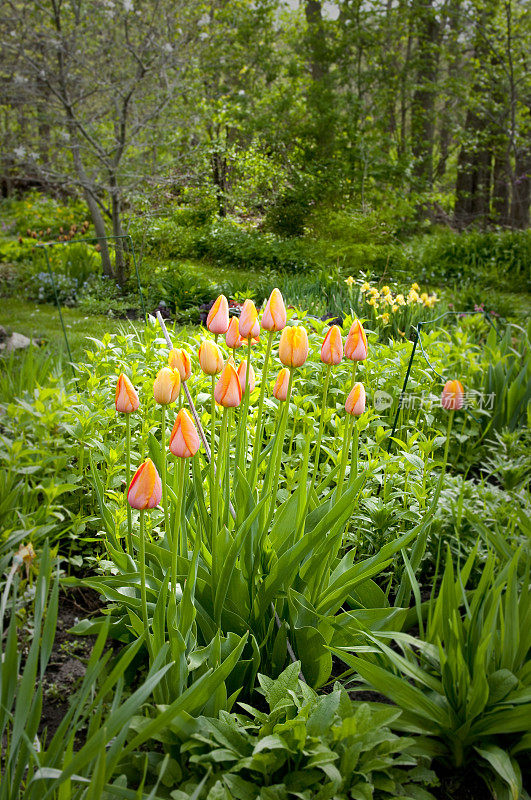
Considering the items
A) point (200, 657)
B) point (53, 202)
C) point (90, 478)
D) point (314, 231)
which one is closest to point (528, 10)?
point (314, 231)

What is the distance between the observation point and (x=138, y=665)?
145cm

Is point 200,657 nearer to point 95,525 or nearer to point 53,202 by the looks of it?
point 95,525

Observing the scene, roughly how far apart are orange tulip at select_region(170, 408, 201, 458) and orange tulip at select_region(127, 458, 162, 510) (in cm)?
6

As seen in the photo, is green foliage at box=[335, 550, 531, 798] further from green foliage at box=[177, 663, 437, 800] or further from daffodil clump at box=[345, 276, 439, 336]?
daffodil clump at box=[345, 276, 439, 336]

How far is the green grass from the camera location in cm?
476

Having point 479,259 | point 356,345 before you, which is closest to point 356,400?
point 356,345

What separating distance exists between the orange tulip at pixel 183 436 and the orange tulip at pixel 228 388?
17cm

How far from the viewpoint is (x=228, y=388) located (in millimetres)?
1195

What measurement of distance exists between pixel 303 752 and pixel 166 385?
2.29 feet

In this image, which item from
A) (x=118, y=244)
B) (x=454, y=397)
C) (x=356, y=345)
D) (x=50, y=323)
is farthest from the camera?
(x=118, y=244)

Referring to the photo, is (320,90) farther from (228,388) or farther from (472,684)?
(472,684)

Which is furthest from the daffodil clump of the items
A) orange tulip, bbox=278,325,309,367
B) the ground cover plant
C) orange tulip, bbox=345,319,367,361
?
orange tulip, bbox=278,325,309,367

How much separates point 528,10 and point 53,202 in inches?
342

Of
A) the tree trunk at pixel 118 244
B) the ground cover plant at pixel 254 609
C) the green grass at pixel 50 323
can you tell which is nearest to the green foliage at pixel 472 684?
the ground cover plant at pixel 254 609
